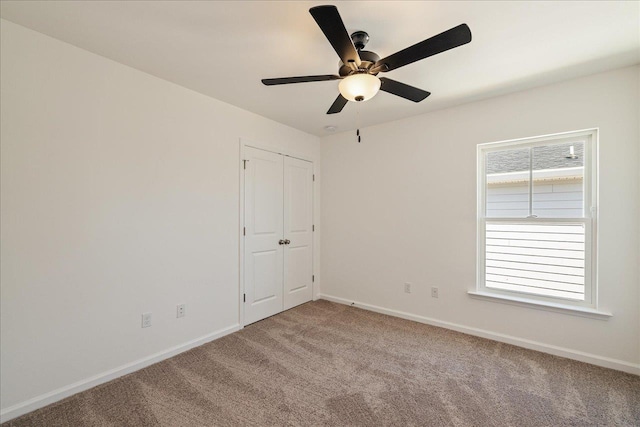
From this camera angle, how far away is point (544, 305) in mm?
2502

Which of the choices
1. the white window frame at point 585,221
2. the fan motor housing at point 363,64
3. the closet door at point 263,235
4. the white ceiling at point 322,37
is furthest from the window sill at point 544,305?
the fan motor housing at point 363,64

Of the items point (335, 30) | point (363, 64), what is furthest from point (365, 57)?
point (335, 30)

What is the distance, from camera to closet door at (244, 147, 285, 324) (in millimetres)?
3154

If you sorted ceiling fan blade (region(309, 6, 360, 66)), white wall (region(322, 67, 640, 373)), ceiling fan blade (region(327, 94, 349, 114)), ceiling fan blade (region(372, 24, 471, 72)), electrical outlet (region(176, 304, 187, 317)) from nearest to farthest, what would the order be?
ceiling fan blade (region(309, 6, 360, 66)) < ceiling fan blade (region(372, 24, 471, 72)) < ceiling fan blade (region(327, 94, 349, 114)) < white wall (region(322, 67, 640, 373)) < electrical outlet (region(176, 304, 187, 317))

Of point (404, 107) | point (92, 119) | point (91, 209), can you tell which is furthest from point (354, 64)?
point (91, 209)

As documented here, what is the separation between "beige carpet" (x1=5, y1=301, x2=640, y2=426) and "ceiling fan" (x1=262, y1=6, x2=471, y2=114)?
6.83ft

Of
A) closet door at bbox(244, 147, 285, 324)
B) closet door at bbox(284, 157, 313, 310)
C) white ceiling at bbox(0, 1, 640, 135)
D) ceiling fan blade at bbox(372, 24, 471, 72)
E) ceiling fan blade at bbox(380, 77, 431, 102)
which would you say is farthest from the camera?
closet door at bbox(284, 157, 313, 310)

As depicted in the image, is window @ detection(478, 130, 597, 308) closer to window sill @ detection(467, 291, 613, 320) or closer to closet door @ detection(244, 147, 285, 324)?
window sill @ detection(467, 291, 613, 320)

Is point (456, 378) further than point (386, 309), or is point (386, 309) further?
point (386, 309)

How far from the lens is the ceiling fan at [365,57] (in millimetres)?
1325

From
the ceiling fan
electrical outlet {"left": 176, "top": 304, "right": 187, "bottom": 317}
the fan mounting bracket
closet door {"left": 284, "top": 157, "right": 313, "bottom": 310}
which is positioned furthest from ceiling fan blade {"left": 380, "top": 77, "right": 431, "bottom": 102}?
electrical outlet {"left": 176, "top": 304, "right": 187, "bottom": 317}

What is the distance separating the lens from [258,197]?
3.27m

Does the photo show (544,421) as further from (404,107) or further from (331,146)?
(331,146)

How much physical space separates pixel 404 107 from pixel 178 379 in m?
3.33
